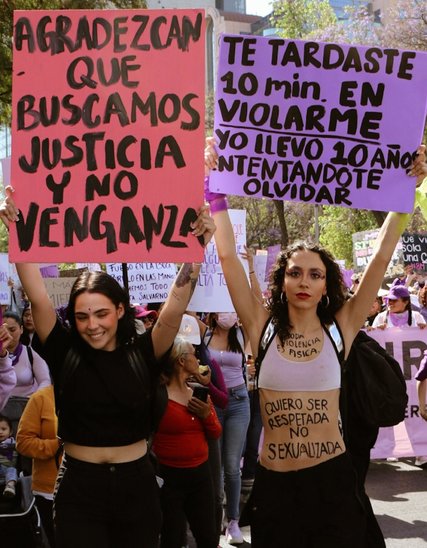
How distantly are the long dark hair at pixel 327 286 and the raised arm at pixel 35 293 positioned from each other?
983 mm

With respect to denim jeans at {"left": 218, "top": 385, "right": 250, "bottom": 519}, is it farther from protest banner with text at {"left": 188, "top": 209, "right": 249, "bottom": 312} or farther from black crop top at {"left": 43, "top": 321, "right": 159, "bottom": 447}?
black crop top at {"left": 43, "top": 321, "right": 159, "bottom": 447}

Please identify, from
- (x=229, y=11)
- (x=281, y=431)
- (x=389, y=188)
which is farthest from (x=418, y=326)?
(x=229, y=11)

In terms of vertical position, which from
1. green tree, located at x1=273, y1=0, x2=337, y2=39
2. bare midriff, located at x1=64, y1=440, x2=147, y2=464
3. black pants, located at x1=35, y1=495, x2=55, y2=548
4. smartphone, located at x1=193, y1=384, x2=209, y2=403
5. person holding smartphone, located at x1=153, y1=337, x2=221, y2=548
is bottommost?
black pants, located at x1=35, y1=495, x2=55, y2=548

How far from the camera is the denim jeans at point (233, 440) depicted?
669cm

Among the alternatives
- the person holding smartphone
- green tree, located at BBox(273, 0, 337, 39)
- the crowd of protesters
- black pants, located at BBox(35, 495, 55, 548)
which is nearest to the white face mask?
the person holding smartphone

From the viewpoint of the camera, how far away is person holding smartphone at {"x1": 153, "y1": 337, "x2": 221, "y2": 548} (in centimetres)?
505

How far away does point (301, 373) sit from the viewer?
3.70 m

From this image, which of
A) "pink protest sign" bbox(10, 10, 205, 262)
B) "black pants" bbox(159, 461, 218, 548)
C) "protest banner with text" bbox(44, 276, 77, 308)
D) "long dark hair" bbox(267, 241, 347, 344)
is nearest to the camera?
"pink protest sign" bbox(10, 10, 205, 262)

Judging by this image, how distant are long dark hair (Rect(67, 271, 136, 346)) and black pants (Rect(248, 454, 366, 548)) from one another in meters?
0.83

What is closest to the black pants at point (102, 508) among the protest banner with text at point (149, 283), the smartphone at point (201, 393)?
the smartphone at point (201, 393)

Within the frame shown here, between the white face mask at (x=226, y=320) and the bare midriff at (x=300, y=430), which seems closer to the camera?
the bare midriff at (x=300, y=430)

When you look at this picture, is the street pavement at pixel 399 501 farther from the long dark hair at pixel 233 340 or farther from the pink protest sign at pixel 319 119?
the pink protest sign at pixel 319 119

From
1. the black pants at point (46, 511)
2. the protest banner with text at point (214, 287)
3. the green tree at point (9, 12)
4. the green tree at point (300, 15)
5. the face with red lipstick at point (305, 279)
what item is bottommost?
the black pants at point (46, 511)

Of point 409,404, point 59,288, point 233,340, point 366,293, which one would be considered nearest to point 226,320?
point 233,340
